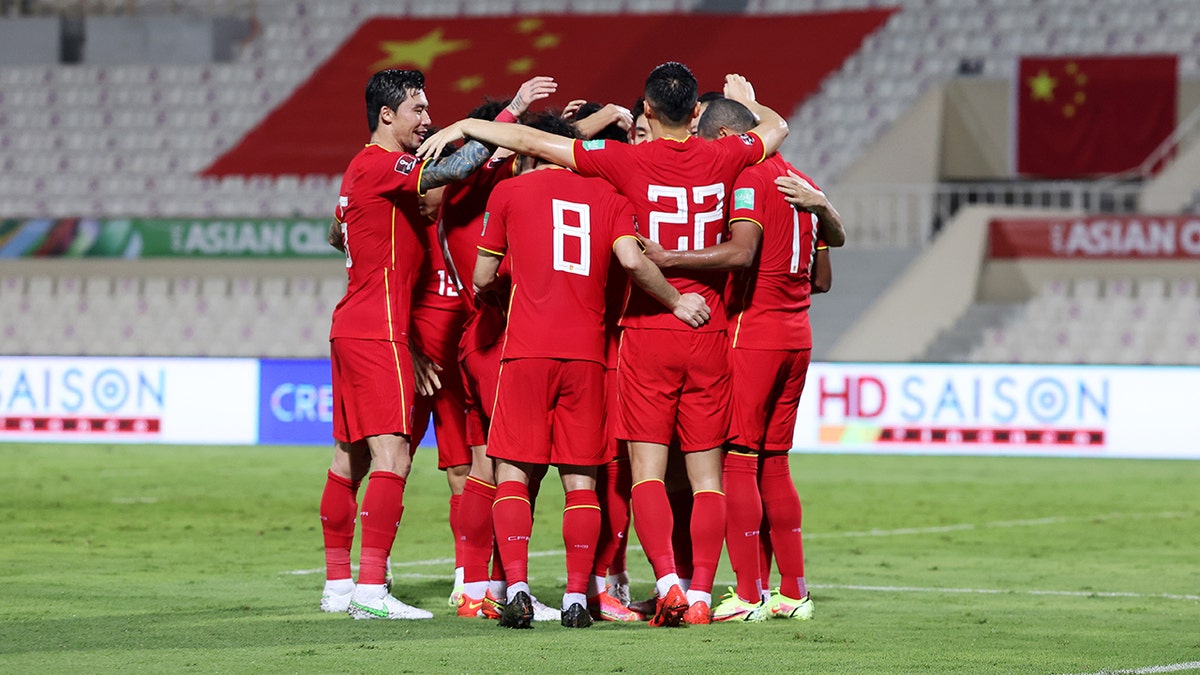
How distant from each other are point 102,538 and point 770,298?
490 centimetres

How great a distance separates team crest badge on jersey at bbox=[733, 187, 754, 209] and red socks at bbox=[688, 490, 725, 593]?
108 cm

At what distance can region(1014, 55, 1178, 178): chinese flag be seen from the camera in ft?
80.1

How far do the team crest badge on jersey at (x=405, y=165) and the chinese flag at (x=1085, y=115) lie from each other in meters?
19.2

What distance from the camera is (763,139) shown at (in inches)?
267

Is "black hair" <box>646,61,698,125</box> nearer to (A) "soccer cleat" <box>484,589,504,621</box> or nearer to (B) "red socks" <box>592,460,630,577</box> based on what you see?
(B) "red socks" <box>592,460,630,577</box>

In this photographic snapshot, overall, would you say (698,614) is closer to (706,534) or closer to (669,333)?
(706,534)

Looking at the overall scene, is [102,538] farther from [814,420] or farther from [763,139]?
[814,420]

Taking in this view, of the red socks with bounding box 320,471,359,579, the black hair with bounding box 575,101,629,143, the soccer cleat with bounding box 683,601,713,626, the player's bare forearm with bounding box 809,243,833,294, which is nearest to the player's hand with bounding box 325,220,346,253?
the red socks with bounding box 320,471,359,579

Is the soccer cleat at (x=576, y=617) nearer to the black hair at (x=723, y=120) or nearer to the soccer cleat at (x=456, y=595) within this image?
the soccer cleat at (x=456, y=595)

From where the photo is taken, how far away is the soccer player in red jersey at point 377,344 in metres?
6.74

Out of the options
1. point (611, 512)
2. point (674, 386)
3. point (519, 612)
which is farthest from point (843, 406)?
point (519, 612)

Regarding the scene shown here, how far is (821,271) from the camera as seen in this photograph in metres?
7.19

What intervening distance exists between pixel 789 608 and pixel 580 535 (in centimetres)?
100

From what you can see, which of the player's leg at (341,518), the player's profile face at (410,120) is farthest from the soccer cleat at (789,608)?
the player's profile face at (410,120)
